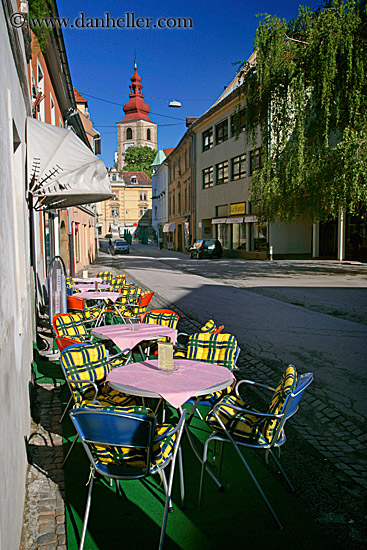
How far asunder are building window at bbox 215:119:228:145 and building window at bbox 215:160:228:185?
6.19ft

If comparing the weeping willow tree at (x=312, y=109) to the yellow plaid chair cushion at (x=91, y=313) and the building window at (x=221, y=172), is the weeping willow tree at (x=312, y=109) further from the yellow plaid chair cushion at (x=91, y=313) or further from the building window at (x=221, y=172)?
the building window at (x=221, y=172)

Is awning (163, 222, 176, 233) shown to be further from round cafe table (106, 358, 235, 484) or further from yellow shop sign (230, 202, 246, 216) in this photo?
round cafe table (106, 358, 235, 484)

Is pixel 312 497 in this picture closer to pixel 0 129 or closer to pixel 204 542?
pixel 204 542

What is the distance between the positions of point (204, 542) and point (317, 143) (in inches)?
604

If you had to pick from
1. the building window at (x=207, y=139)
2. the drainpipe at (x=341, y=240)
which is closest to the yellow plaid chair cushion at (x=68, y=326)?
the drainpipe at (x=341, y=240)

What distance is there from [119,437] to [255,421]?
4.15 ft

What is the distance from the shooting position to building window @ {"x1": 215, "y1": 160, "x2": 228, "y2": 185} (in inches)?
1380

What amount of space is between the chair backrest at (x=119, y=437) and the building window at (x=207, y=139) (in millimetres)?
36649

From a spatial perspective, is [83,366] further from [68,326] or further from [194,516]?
[194,516]

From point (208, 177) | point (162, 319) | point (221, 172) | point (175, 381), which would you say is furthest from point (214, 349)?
point (208, 177)

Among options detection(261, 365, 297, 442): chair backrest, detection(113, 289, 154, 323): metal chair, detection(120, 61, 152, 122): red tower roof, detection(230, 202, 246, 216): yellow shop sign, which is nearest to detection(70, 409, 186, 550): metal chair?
detection(261, 365, 297, 442): chair backrest

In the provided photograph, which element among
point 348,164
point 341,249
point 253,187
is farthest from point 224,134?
point 348,164

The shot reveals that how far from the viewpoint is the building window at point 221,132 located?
35.1 m

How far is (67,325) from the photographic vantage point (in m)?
5.64
